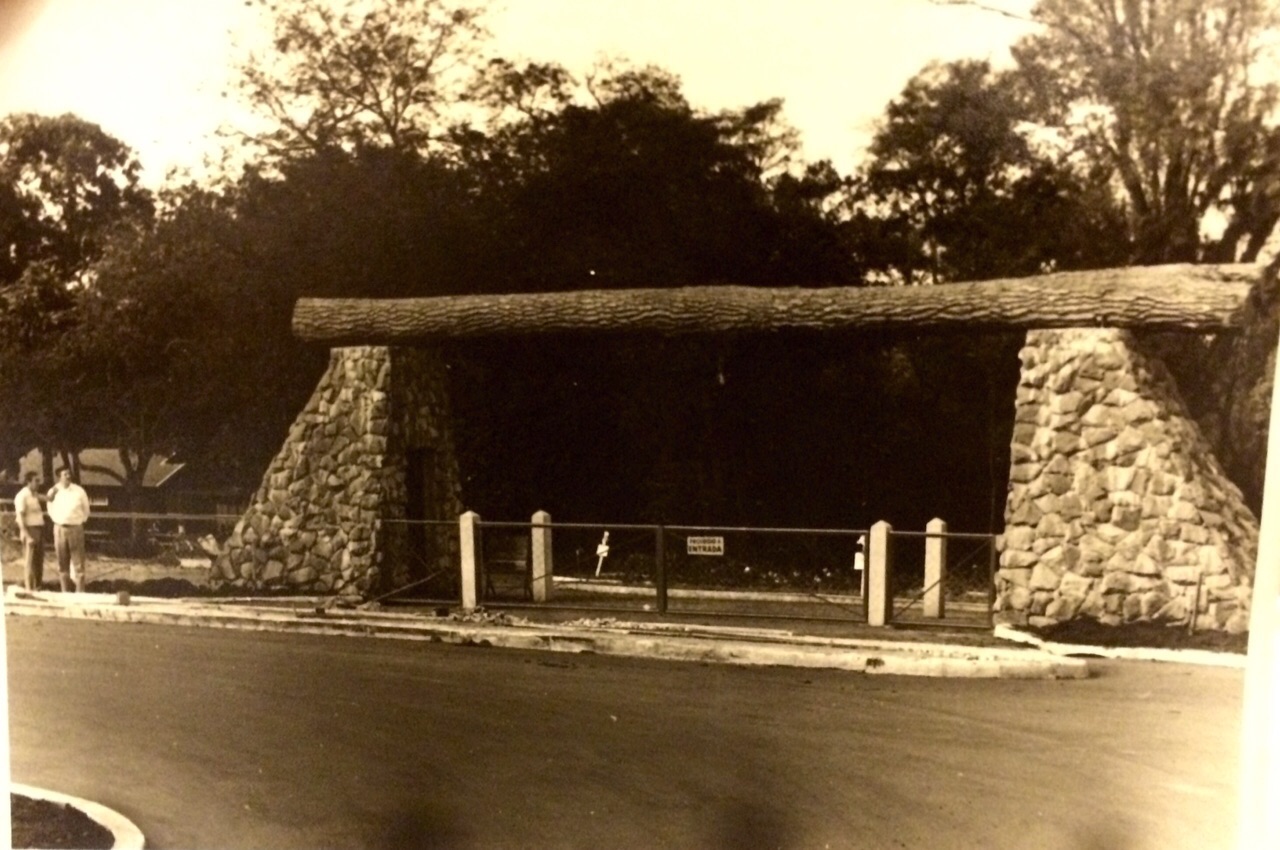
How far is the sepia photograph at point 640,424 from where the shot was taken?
2486 millimetres

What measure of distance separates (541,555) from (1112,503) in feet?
4.74

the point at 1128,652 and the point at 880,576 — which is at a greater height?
the point at 880,576

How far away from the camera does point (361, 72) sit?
9.25ft

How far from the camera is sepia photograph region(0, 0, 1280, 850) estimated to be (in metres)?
2.49

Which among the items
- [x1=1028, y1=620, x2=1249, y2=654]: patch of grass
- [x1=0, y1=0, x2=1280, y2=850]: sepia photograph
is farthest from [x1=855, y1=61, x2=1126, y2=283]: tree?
[x1=1028, y1=620, x2=1249, y2=654]: patch of grass

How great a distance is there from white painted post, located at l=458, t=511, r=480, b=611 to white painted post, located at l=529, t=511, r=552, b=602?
0.16m

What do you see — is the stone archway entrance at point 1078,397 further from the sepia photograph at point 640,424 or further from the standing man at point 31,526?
the standing man at point 31,526

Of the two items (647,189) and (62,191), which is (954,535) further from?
(62,191)

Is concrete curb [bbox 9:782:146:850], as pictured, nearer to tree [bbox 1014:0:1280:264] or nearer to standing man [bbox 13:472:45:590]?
standing man [bbox 13:472:45:590]

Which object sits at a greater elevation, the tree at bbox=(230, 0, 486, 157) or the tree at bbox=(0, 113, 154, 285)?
the tree at bbox=(230, 0, 486, 157)

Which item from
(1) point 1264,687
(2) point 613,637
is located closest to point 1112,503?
(1) point 1264,687

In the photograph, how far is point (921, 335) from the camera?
2604 mm

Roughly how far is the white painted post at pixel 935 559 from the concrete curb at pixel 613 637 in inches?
6.0

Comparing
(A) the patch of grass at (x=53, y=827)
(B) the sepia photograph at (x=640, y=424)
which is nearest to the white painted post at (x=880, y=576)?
(B) the sepia photograph at (x=640, y=424)
